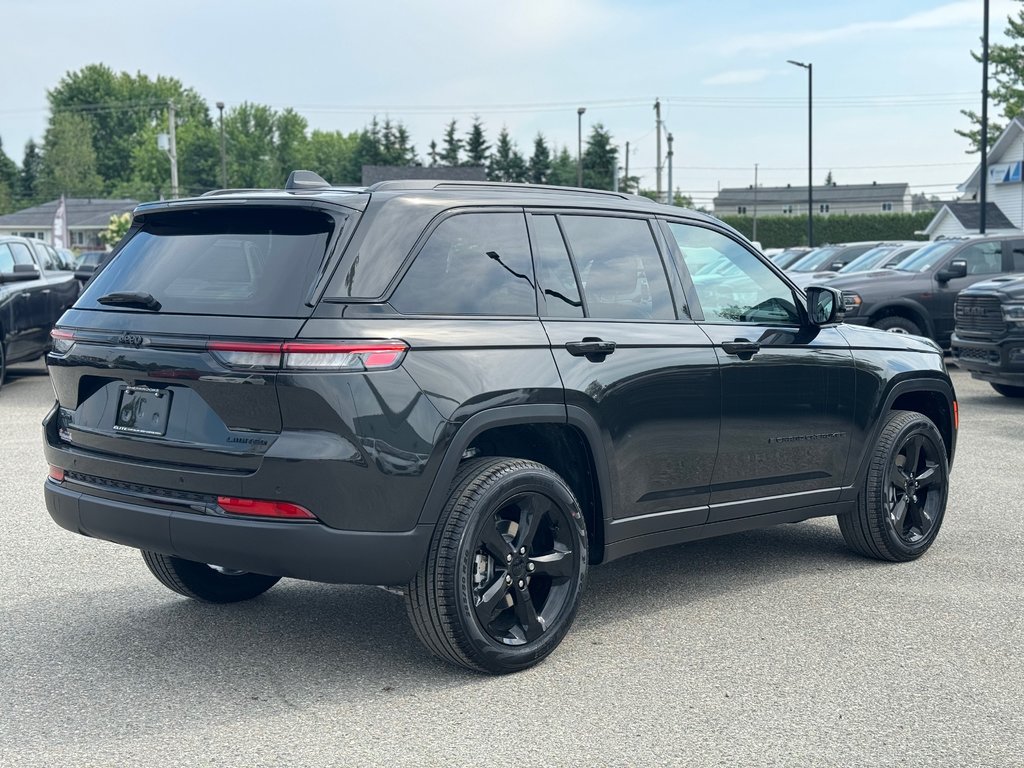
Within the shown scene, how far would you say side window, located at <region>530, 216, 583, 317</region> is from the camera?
4961mm

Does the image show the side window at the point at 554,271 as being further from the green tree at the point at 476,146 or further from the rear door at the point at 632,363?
the green tree at the point at 476,146

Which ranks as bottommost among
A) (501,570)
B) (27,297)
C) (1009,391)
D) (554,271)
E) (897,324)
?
(1009,391)

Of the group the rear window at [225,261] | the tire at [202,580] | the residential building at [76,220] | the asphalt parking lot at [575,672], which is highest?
the residential building at [76,220]

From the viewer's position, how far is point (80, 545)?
6750 mm

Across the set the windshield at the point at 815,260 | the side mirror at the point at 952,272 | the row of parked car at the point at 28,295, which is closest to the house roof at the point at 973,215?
the windshield at the point at 815,260

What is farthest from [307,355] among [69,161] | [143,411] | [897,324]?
[69,161]

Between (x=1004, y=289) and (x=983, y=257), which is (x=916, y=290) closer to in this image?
(x=983, y=257)

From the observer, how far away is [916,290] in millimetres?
16734

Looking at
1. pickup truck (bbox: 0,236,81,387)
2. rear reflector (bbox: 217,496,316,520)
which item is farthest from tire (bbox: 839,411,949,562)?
pickup truck (bbox: 0,236,81,387)

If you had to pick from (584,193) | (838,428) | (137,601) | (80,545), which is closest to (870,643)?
(838,428)

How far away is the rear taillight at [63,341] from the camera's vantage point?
481cm

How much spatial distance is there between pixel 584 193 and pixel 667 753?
8.18 ft

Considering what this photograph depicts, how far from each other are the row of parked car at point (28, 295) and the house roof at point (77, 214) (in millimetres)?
91615

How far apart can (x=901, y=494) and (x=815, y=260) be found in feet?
66.0
